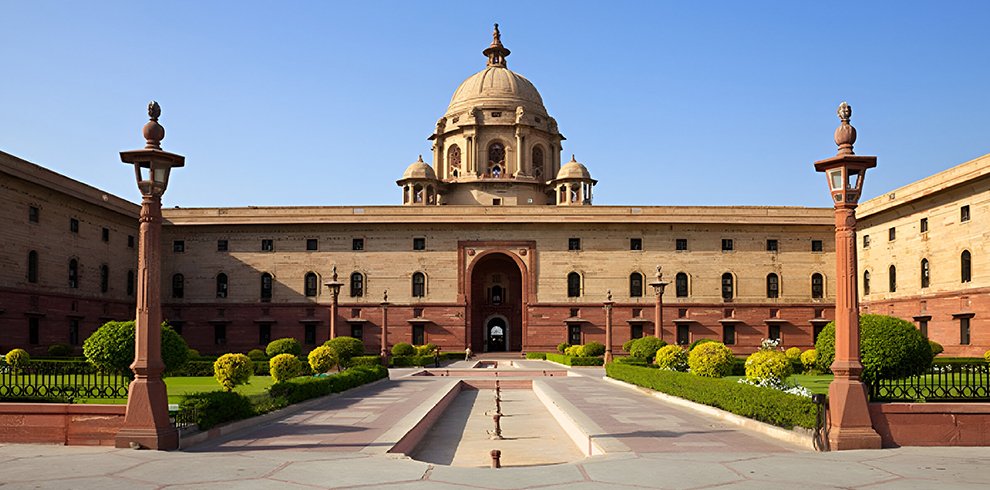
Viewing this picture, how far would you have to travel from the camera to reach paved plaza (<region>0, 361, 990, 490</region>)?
8344mm

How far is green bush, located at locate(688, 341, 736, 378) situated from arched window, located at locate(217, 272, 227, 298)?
1239 inches

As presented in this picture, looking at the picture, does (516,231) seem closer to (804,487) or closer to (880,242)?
(880,242)

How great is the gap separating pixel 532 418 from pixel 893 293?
27.8m

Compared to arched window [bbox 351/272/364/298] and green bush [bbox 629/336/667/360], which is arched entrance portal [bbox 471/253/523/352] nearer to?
arched window [bbox 351/272/364/298]

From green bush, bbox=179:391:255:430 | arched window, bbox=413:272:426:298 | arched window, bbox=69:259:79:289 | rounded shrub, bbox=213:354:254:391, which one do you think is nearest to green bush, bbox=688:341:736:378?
rounded shrub, bbox=213:354:254:391

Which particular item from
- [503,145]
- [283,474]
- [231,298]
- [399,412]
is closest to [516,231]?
[503,145]

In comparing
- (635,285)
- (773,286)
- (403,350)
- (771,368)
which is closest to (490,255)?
(635,285)

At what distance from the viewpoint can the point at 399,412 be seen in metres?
15.6

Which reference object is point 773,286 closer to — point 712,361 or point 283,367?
point 712,361

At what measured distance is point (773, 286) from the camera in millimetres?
44562

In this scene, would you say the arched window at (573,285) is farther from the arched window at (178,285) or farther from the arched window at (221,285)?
the arched window at (178,285)

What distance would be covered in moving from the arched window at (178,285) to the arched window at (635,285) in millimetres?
24757

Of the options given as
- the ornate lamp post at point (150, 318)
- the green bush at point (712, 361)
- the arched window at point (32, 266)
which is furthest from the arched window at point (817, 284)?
the ornate lamp post at point (150, 318)

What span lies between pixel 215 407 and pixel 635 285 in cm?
3418
